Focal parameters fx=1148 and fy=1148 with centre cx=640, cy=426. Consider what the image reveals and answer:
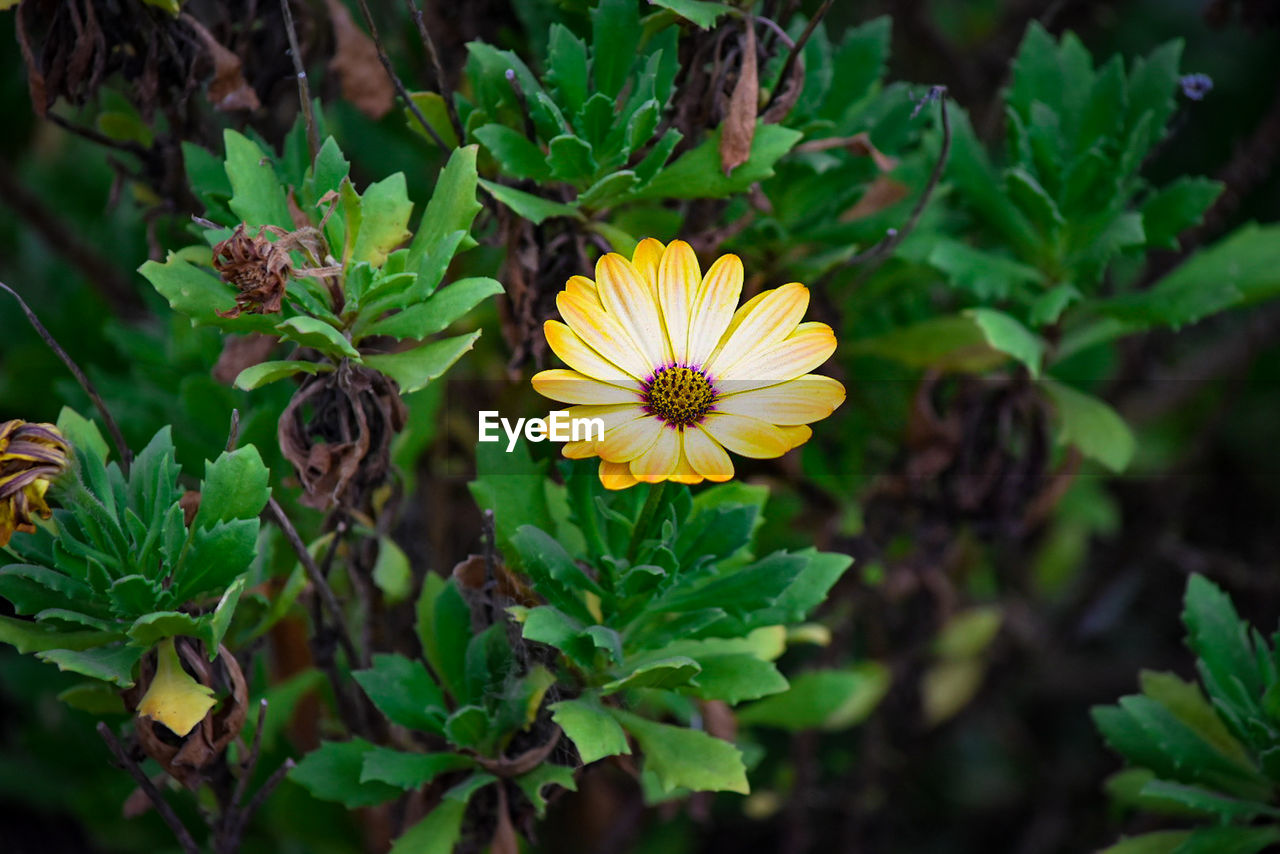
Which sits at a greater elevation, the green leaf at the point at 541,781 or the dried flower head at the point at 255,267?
the dried flower head at the point at 255,267

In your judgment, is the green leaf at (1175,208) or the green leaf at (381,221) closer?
the green leaf at (381,221)

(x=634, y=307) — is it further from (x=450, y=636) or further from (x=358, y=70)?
(x=358, y=70)

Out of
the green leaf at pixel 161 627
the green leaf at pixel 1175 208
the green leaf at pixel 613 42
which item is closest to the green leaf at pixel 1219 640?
the green leaf at pixel 1175 208

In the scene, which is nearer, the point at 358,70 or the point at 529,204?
the point at 529,204

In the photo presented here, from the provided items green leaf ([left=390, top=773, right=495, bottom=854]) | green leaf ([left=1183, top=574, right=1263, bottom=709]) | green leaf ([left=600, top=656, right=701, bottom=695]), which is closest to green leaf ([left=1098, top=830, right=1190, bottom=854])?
green leaf ([left=1183, top=574, right=1263, bottom=709])

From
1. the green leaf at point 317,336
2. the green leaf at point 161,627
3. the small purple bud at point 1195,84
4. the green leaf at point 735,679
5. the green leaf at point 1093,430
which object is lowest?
the green leaf at point 735,679

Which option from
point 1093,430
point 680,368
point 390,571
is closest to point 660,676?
point 680,368

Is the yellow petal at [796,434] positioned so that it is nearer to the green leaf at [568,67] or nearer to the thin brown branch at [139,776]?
the green leaf at [568,67]
